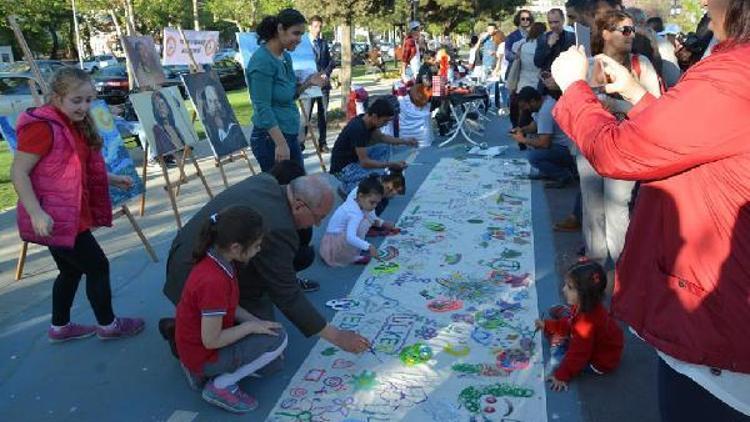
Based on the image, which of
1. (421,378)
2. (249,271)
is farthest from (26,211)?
(421,378)

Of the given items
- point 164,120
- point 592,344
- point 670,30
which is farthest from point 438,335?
point 670,30

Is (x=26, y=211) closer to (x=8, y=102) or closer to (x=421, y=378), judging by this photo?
(x=421, y=378)

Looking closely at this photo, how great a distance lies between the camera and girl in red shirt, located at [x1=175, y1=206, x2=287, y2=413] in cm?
225

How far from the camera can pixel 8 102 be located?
1025 centimetres

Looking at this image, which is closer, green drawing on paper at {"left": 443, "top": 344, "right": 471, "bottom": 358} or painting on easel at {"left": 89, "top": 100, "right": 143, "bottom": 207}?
green drawing on paper at {"left": 443, "top": 344, "right": 471, "bottom": 358}

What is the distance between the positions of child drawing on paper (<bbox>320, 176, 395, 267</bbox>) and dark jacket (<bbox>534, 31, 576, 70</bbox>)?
9.01 feet

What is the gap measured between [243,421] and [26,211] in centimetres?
142

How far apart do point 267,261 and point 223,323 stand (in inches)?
11.9

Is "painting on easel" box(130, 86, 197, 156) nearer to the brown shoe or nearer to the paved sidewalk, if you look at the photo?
the paved sidewalk

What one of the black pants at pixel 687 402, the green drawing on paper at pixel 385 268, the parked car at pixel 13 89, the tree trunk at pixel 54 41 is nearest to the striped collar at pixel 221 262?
the black pants at pixel 687 402

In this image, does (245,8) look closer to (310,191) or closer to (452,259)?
(452,259)

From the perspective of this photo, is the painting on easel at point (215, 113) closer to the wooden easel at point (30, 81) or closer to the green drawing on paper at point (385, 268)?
the wooden easel at point (30, 81)

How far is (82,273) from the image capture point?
299 centimetres

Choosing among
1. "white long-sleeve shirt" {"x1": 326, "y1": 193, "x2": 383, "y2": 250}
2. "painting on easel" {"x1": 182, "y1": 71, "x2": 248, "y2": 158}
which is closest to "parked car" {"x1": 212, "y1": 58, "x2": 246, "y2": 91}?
"painting on easel" {"x1": 182, "y1": 71, "x2": 248, "y2": 158}
